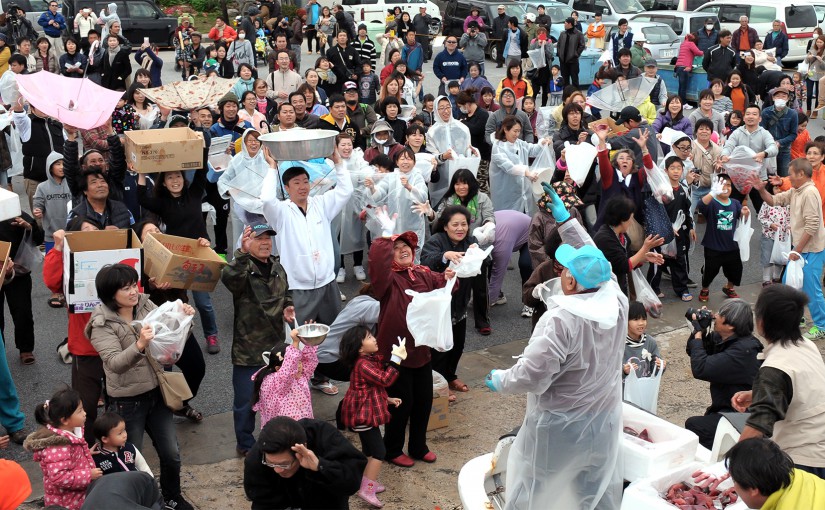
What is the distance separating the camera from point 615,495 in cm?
502

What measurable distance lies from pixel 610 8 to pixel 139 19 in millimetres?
12206

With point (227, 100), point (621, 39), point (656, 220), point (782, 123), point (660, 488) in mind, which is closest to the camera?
point (660, 488)

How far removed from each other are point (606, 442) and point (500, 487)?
753 mm

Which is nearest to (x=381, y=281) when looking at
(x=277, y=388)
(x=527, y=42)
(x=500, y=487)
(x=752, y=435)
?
(x=277, y=388)

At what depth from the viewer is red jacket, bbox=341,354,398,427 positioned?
19.7ft

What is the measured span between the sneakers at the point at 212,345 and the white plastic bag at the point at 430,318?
2.48 m

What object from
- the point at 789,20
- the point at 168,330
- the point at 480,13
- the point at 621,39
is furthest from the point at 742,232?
the point at 480,13

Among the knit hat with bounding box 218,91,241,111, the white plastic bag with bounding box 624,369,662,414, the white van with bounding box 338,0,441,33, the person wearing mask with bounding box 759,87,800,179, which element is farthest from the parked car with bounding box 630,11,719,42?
the white plastic bag with bounding box 624,369,662,414

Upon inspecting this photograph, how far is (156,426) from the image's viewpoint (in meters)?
5.79

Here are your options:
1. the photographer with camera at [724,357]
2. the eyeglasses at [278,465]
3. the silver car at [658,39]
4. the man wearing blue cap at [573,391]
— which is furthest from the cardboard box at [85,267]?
the silver car at [658,39]

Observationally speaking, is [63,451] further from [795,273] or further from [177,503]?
[795,273]

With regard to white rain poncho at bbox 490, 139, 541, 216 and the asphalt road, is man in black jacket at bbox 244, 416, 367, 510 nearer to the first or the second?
the asphalt road

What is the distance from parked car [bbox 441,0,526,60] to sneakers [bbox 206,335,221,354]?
17.3 meters

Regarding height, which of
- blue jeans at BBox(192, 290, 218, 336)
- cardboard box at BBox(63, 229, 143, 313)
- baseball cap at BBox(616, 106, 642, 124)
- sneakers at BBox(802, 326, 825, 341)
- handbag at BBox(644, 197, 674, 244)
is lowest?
sneakers at BBox(802, 326, 825, 341)
